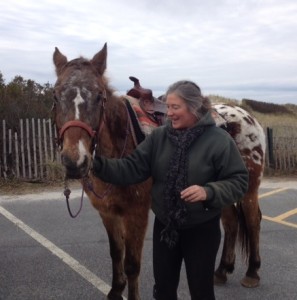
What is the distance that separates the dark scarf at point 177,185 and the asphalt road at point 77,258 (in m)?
1.61

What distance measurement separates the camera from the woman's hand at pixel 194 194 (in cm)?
223

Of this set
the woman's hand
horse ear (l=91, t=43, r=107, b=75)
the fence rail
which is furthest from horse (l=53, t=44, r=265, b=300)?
the fence rail

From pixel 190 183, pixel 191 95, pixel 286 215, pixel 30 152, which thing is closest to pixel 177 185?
pixel 190 183

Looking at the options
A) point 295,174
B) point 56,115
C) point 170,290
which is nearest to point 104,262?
point 170,290

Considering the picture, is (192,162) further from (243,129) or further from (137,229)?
(243,129)

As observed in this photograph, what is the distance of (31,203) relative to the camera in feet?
24.9

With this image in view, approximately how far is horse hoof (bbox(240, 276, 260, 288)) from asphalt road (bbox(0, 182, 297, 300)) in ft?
0.18

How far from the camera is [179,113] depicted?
2459 mm

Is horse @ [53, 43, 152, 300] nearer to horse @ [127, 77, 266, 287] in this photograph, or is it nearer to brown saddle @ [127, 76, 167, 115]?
brown saddle @ [127, 76, 167, 115]

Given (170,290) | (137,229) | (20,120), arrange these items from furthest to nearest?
(20,120), (137,229), (170,290)

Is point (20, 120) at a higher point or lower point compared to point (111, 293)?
higher

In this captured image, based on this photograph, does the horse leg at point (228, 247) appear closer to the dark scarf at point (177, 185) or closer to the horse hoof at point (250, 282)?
the horse hoof at point (250, 282)

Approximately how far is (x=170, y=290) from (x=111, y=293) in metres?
1.29

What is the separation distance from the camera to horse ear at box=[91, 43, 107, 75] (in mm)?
3057
